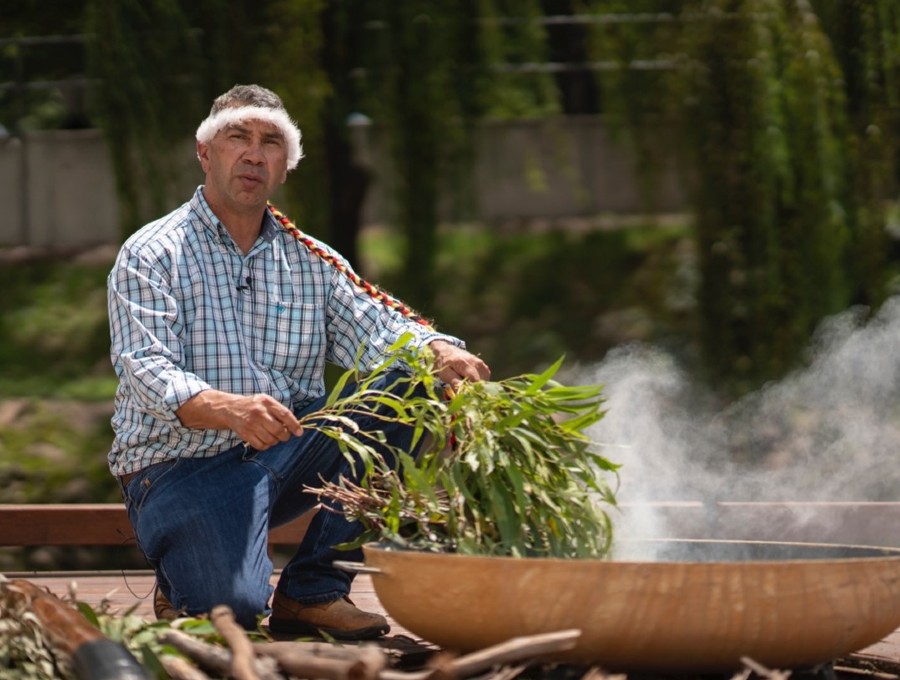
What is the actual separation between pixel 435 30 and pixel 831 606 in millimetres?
5085

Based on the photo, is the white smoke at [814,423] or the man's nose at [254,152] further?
the white smoke at [814,423]

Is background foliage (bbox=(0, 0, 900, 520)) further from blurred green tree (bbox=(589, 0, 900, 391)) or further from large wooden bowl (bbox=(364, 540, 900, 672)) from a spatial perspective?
large wooden bowl (bbox=(364, 540, 900, 672))

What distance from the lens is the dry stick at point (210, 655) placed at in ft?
7.89

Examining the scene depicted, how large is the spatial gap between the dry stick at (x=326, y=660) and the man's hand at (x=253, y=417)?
47 centimetres

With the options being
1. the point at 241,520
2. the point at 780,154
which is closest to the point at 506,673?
the point at 241,520

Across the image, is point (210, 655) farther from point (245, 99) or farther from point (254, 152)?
point (245, 99)

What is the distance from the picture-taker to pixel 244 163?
346cm

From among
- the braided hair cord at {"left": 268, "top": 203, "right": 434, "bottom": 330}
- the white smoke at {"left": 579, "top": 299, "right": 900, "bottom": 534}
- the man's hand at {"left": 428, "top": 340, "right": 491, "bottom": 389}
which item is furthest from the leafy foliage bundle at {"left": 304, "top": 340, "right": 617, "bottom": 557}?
the white smoke at {"left": 579, "top": 299, "right": 900, "bottom": 534}

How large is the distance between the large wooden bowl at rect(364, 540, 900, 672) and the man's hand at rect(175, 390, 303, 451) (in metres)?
0.35

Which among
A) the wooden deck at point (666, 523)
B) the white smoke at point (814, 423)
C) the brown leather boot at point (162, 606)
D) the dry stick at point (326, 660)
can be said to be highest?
the dry stick at point (326, 660)

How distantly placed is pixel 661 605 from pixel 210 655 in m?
0.80

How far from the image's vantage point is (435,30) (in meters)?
7.24

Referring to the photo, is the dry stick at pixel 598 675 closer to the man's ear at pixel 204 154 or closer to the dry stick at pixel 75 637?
the dry stick at pixel 75 637

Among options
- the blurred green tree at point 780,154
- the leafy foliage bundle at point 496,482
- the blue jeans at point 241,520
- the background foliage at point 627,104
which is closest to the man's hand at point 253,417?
the leafy foliage bundle at point 496,482
